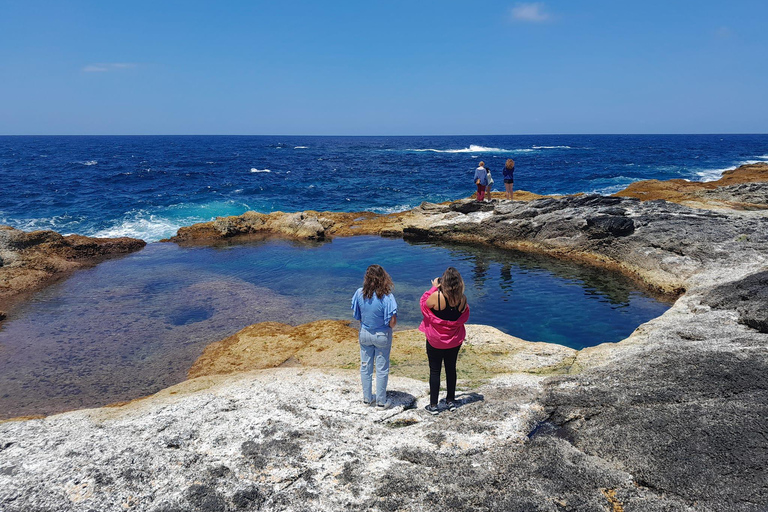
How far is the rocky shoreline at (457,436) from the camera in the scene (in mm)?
4297

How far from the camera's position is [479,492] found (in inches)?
169

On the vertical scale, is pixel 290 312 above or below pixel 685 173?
below

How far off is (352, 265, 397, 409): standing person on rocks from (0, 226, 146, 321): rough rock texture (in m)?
12.8

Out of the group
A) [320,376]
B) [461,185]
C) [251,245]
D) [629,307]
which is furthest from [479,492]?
[461,185]

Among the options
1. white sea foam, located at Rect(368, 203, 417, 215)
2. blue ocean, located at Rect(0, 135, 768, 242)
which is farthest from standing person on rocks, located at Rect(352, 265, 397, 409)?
white sea foam, located at Rect(368, 203, 417, 215)

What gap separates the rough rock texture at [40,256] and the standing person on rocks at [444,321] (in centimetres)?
1379

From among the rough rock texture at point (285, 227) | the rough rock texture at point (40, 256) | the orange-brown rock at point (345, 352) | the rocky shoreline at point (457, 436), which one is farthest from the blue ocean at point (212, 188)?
the rocky shoreline at point (457, 436)

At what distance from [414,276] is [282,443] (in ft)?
36.9

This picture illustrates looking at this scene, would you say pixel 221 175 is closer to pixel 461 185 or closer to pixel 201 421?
pixel 461 185

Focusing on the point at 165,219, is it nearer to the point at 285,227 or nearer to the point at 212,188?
the point at 285,227

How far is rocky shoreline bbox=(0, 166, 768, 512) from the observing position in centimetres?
430

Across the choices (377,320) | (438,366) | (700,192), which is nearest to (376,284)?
(377,320)

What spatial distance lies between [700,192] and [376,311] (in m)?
26.7

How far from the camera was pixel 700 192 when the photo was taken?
992 inches
